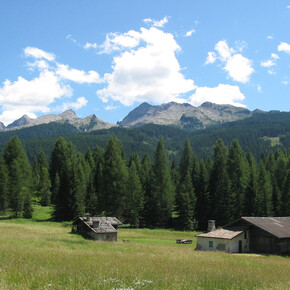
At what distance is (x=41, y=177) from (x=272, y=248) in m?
60.9

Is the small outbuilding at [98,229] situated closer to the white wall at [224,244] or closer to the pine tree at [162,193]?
the white wall at [224,244]

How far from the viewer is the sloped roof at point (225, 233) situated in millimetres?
41328

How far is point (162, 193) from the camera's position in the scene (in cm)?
6856

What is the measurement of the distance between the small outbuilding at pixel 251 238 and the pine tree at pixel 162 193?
23.5 meters

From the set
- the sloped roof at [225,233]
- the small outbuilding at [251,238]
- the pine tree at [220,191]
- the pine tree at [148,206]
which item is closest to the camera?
the small outbuilding at [251,238]

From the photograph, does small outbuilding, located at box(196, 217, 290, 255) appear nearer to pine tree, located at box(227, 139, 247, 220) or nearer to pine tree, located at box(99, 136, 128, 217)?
pine tree, located at box(227, 139, 247, 220)

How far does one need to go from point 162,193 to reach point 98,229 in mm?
24326

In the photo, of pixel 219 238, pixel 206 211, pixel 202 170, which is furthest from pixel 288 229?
pixel 202 170

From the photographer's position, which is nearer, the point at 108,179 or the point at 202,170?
the point at 108,179

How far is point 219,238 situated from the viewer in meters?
41.5

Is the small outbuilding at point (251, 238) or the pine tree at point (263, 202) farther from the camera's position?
the pine tree at point (263, 202)

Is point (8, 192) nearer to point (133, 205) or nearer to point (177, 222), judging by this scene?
point (133, 205)

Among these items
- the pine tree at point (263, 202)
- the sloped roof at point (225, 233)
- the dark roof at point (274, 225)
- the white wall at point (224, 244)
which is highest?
the pine tree at point (263, 202)

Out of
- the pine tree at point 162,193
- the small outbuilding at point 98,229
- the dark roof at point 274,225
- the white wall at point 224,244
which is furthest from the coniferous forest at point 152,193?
the white wall at point 224,244
